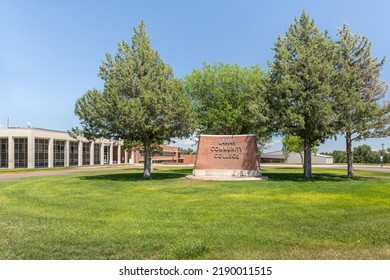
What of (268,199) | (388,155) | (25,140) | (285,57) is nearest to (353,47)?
(285,57)

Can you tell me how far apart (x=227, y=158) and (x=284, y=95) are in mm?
5878

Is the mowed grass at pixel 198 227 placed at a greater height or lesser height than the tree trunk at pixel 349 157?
lesser

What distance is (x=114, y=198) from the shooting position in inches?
514

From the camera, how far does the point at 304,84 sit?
21.7 m

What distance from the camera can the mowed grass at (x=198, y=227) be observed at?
6.07m

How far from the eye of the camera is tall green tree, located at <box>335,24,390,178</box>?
21.2m

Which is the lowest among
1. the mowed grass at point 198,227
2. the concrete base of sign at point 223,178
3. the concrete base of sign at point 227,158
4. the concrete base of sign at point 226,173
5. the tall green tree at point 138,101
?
the mowed grass at point 198,227

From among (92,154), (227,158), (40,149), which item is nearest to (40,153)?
(40,149)

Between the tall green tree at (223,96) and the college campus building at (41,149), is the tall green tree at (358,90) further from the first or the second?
the college campus building at (41,149)

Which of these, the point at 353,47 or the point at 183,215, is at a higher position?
the point at 353,47

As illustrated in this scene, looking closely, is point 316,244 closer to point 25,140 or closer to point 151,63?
point 151,63

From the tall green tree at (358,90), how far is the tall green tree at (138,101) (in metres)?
10.5

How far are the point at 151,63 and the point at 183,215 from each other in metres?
16.3

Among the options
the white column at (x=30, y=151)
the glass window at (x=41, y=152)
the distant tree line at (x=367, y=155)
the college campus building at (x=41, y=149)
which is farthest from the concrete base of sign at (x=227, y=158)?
the distant tree line at (x=367, y=155)
